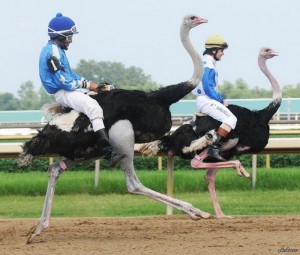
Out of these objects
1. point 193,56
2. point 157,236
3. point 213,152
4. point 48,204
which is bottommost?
point 157,236

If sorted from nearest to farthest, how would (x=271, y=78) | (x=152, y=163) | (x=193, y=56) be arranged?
(x=193, y=56)
(x=271, y=78)
(x=152, y=163)

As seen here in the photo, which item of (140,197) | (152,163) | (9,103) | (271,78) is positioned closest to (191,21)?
(271,78)

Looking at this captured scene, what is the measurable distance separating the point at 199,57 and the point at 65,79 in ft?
5.47

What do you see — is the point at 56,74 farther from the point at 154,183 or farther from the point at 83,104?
the point at 154,183

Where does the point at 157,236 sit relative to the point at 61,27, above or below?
below

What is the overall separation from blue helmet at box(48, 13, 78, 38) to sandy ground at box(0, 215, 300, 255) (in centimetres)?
227

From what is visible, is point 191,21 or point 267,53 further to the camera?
→ point 267,53

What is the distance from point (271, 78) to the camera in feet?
55.0

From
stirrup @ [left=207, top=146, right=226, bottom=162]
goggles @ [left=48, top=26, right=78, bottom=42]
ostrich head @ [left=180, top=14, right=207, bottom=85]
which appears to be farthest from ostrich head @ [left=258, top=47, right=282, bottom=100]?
goggles @ [left=48, top=26, right=78, bottom=42]

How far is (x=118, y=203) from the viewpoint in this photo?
19656mm

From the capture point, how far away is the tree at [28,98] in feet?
285

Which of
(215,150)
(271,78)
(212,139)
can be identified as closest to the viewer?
(212,139)

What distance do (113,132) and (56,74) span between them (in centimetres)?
88

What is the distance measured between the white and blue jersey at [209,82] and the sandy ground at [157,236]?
1.65 meters
